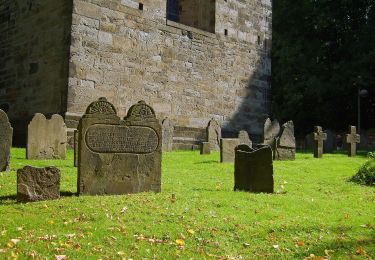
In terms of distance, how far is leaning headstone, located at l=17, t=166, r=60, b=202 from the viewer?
6.12m

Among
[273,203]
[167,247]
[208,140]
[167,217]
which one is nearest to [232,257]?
[167,247]

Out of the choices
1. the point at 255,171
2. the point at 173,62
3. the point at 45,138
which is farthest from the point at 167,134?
the point at 255,171

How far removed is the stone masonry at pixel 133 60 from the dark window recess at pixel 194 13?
0.15 metres

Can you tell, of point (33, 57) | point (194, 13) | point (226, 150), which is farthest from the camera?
point (194, 13)

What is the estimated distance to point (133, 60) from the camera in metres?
15.8

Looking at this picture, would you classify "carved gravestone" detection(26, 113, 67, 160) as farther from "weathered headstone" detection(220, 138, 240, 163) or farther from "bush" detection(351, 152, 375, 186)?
"bush" detection(351, 152, 375, 186)

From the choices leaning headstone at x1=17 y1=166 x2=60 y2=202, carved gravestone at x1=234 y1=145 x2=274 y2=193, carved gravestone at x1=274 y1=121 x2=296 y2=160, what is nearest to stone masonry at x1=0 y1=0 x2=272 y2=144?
carved gravestone at x1=274 y1=121 x2=296 y2=160

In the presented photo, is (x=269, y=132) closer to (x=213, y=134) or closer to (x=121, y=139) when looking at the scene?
(x=213, y=134)

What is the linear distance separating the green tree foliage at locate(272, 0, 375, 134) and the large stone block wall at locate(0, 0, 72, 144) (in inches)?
633

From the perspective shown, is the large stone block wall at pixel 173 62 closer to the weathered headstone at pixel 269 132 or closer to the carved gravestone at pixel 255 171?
the weathered headstone at pixel 269 132

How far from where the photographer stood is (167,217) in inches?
221

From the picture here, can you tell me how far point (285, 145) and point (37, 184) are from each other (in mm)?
8274

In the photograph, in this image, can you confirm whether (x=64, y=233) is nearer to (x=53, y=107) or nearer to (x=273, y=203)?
(x=273, y=203)

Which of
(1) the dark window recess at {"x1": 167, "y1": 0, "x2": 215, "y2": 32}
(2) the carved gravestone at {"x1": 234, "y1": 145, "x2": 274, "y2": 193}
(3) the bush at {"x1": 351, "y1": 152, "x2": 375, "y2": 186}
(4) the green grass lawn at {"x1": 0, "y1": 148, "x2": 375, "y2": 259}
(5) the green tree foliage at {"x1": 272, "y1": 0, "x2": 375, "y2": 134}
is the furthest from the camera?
(5) the green tree foliage at {"x1": 272, "y1": 0, "x2": 375, "y2": 134}
